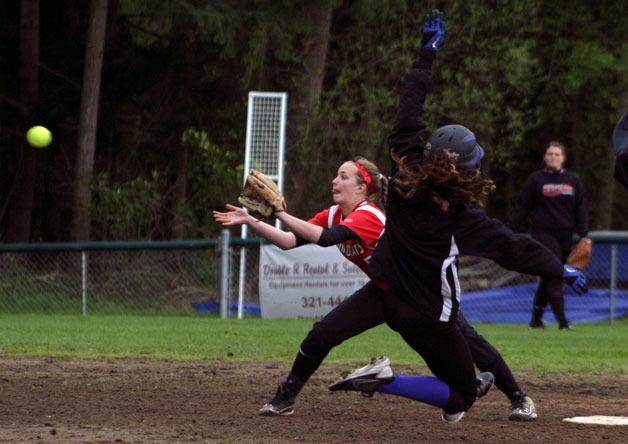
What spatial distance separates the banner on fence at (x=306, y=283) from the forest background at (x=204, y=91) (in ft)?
15.9

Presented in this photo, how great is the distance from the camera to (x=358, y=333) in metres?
7.40

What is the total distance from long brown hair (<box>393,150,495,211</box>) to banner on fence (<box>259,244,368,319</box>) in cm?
1053

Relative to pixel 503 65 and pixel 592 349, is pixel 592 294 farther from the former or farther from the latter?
pixel 503 65

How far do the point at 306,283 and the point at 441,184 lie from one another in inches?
425

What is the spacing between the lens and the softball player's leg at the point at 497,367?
24.4 feet

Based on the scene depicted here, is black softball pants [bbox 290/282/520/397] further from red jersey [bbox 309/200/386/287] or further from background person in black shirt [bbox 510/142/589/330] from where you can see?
background person in black shirt [bbox 510/142/589/330]

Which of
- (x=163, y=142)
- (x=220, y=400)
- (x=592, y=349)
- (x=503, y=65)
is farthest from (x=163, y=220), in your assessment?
(x=220, y=400)

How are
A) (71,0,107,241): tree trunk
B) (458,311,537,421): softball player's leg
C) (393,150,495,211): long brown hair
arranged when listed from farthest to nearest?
(71,0,107,241): tree trunk < (458,311,537,421): softball player's leg < (393,150,495,211): long brown hair

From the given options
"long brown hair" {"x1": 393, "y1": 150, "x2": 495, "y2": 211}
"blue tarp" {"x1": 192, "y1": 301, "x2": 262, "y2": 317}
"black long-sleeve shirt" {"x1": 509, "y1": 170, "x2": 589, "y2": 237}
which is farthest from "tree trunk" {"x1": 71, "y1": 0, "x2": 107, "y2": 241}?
"long brown hair" {"x1": 393, "y1": 150, "x2": 495, "y2": 211}

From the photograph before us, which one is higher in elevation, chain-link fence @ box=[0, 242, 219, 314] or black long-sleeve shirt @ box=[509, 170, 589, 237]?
black long-sleeve shirt @ box=[509, 170, 589, 237]

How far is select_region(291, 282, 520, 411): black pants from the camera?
7.33 m

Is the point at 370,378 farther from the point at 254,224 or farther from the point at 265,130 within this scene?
the point at 265,130

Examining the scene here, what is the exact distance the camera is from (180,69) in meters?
24.1

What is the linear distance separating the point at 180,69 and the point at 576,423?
17453 millimetres
